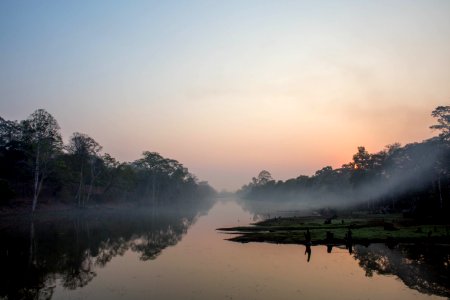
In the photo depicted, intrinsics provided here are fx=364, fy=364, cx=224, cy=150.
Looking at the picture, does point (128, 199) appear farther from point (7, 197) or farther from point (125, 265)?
point (125, 265)

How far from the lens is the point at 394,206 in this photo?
99.3 m

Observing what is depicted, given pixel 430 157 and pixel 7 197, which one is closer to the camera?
pixel 430 157

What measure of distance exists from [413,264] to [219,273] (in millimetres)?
16886

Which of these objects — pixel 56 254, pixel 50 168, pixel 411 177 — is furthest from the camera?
pixel 50 168

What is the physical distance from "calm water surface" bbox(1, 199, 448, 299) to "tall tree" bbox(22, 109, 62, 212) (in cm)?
5044

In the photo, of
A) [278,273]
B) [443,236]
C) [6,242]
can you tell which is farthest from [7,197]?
[443,236]

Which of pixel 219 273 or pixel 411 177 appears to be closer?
pixel 219 273

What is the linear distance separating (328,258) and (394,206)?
239ft

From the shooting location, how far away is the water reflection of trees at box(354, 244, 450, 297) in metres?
25.5

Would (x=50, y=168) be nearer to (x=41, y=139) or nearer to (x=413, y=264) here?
(x=41, y=139)

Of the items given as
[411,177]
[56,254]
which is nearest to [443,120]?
[411,177]

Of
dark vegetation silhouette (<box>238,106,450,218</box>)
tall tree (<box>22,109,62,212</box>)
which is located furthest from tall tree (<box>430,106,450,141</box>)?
tall tree (<box>22,109,62,212</box>)

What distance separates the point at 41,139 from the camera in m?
89.8

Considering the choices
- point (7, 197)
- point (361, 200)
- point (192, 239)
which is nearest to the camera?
point (192, 239)
